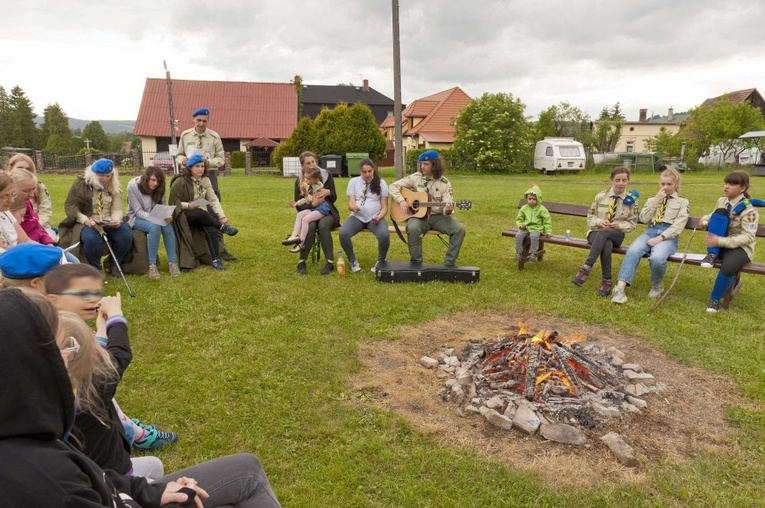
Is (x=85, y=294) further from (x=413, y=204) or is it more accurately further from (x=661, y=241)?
(x=661, y=241)

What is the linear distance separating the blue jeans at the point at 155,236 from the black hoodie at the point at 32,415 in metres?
5.68

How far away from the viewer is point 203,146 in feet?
26.7

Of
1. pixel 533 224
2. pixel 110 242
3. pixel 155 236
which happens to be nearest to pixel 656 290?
pixel 533 224

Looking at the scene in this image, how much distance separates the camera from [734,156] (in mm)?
32688

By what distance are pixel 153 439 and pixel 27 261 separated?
1.28 meters

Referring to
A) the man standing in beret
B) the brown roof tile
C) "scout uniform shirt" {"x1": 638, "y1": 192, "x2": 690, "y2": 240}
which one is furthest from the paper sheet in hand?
the brown roof tile

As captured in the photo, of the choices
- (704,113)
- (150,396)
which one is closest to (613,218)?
(150,396)

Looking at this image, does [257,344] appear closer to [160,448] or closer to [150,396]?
[150,396]

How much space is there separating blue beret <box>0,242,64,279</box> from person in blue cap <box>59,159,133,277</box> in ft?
11.9

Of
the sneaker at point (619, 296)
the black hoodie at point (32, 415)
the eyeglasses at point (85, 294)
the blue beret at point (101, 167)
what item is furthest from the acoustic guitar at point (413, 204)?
the black hoodie at point (32, 415)

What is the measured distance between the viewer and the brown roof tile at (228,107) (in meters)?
35.9

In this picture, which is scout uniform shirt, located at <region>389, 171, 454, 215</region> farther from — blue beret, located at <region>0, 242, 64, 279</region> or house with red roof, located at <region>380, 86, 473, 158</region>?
house with red roof, located at <region>380, 86, 473, 158</region>

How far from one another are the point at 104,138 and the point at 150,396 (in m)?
74.7

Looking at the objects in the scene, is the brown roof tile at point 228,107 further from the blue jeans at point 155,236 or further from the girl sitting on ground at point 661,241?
the girl sitting on ground at point 661,241
